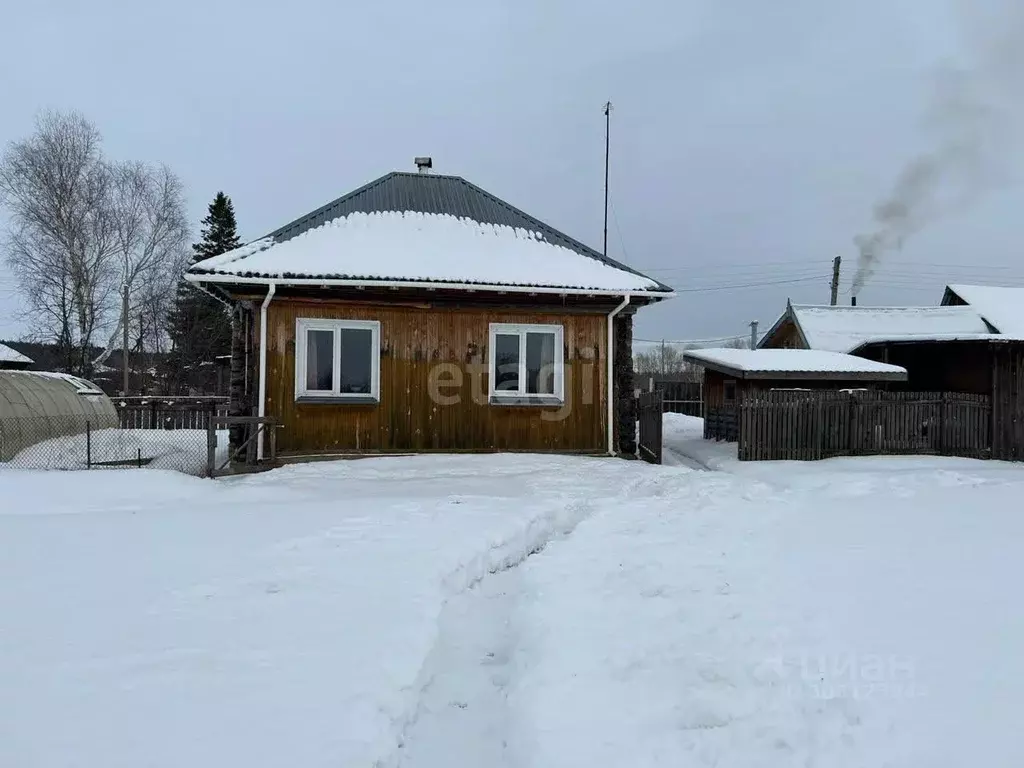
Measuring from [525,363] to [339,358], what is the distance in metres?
3.22

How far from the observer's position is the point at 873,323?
62.1 ft

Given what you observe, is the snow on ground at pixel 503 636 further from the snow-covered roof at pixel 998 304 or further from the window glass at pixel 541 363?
the snow-covered roof at pixel 998 304

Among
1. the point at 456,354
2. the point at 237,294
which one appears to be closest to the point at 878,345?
the point at 456,354

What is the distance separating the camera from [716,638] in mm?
4199

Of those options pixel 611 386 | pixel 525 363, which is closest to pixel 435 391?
pixel 525 363

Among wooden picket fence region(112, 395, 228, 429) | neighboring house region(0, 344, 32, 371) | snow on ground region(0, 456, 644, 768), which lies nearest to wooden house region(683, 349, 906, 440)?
snow on ground region(0, 456, 644, 768)

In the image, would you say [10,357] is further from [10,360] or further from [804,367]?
[804,367]

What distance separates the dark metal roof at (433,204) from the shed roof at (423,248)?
0.02 meters

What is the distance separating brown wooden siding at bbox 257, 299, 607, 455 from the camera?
448 inches

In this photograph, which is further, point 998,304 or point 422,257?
point 998,304

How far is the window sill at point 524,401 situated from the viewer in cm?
1205

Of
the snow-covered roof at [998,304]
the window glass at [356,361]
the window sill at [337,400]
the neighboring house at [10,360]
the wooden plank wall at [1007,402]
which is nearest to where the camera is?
the window sill at [337,400]

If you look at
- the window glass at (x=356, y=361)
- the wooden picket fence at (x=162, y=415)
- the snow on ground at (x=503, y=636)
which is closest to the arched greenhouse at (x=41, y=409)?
the wooden picket fence at (x=162, y=415)

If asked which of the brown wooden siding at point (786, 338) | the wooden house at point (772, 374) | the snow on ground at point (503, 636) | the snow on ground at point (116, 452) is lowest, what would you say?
the snow on ground at point (503, 636)
